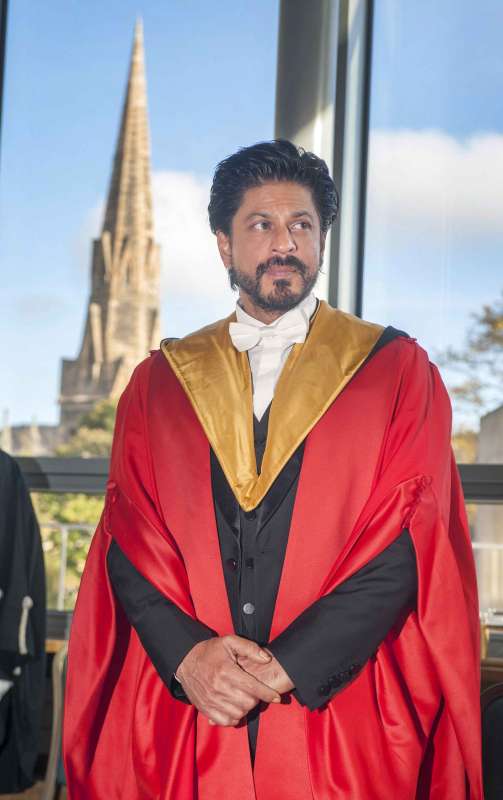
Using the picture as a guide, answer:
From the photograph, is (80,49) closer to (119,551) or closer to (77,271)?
(77,271)

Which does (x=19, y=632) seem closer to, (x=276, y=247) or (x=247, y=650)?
(x=247, y=650)

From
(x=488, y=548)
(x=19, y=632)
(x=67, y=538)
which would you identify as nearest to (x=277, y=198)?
(x=19, y=632)

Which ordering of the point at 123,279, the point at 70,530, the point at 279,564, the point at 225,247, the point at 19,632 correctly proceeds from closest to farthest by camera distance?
the point at 279,564, the point at 225,247, the point at 19,632, the point at 70,530, the point at 123,279

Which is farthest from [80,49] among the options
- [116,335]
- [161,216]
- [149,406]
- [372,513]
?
[372,513]

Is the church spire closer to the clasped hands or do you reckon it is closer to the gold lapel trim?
the gold lapel trim

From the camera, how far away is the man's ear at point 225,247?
185cm

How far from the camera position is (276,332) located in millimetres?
1765

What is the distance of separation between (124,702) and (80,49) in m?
3.76

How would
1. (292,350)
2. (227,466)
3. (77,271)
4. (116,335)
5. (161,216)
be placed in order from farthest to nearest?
(116,335), (77,271), (161,216), (292,350), (227,466)

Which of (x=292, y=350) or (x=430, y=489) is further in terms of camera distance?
(x=292, y=350)

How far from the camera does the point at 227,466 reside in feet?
5.42

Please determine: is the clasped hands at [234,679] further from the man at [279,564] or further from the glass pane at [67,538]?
the glass pane at [67,538]

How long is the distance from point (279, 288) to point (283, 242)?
0.28 ft

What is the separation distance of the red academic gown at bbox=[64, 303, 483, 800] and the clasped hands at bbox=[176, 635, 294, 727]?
0.29 feet
